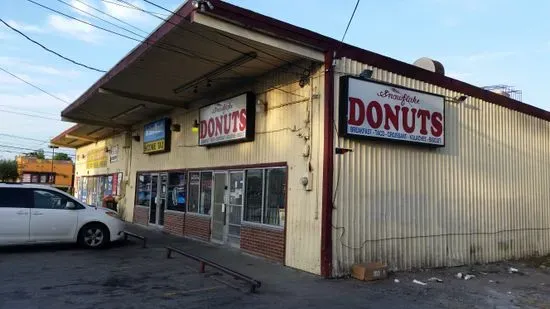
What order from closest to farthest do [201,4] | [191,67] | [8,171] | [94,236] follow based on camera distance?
[201,4] → [191,67] → [94,236] → [8,171]

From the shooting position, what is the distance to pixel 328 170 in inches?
390

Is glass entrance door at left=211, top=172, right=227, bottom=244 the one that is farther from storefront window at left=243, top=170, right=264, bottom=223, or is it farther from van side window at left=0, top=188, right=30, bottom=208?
van side window at left=0, top=188, right=30, bottom=208

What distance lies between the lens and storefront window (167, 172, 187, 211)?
1669cm

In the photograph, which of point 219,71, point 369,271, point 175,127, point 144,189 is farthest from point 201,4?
point 144,189

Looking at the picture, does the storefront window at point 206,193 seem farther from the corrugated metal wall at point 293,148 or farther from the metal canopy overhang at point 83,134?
the metal canopy overhang at point 83,134

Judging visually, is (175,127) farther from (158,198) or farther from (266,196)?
(266,196)

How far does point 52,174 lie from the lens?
181ft

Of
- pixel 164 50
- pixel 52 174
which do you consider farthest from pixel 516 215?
pixel 52 174

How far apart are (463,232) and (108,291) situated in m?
8.67

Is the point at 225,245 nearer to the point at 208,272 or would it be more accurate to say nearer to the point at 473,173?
the point at 208,272

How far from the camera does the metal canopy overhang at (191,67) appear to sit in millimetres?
9508

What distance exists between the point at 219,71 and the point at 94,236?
5.43 m

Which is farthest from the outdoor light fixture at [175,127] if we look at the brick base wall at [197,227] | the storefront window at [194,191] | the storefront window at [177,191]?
the brick base wall at [197,227]

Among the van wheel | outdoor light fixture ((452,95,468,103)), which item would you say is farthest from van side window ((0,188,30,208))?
outdoor light fixture ((452,95,468,103))
